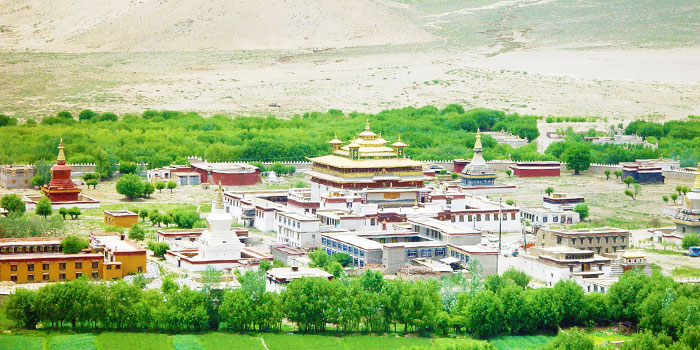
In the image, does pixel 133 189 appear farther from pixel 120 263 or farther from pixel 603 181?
pixel 603 181

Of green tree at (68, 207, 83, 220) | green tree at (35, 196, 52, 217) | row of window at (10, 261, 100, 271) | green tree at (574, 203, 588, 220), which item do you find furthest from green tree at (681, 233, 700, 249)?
green tree at (35, 196, 52, 217)

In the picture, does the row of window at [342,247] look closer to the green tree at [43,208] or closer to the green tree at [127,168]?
the green tree at [43,208]

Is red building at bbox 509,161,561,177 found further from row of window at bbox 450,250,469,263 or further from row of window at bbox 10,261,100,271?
row of window at bbox 10,261,100,271

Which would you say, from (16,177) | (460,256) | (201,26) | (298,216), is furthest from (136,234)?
(201,26)

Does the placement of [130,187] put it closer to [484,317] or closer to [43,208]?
[43,208]

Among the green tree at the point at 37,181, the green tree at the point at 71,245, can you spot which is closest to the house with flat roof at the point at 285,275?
the green tree at the point at 71,245
